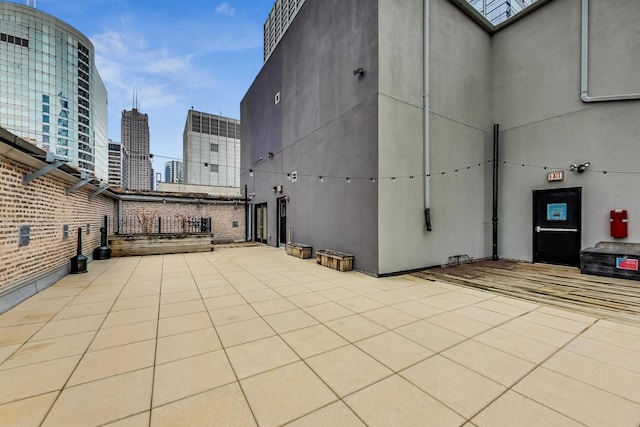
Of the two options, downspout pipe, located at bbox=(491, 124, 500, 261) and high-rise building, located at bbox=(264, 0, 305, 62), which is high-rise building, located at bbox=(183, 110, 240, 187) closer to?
high-rise building, located at bbox=(264, 0, 305, 62)

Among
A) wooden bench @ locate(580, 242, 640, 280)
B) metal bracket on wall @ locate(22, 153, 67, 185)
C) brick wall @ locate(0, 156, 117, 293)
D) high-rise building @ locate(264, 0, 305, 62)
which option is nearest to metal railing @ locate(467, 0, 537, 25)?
wooden bench @ locate(580, 242, 640, 280)

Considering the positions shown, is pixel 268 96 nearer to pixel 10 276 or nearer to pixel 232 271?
pixel 232 271

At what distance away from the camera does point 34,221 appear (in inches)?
153

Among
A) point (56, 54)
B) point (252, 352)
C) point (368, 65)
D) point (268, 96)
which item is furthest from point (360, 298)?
point (56, 54)

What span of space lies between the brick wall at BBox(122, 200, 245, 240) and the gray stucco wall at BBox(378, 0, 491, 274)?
8788 millimetres

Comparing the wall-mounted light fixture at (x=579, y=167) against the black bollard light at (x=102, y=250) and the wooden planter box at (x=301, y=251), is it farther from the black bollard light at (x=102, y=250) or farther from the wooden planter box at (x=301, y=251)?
the black bollard light at (x=102, y=250)

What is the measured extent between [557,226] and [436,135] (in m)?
3.54

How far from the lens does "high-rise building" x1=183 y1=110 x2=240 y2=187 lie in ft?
80.2

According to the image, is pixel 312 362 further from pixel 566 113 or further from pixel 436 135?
pixel 566 113

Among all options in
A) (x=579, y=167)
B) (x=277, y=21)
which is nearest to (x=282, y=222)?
(x=579, y=167)

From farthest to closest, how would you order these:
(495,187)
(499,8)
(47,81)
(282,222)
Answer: (47,81)
(282,222)
(499,8)
(495,187)

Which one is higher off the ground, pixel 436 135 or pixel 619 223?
pixel 436 135

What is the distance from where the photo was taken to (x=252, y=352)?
2080 millimetres

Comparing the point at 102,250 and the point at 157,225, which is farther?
the point at 157,225
